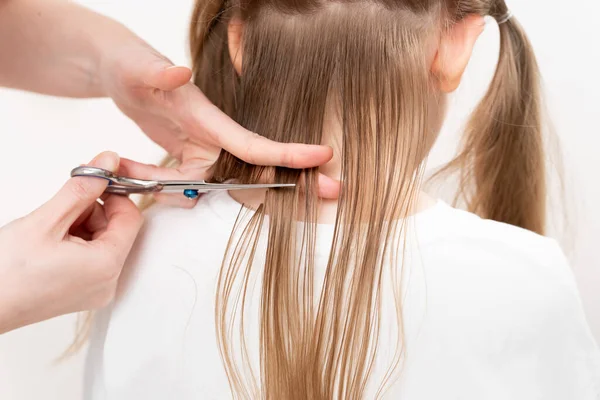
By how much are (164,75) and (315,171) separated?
208 millimetres

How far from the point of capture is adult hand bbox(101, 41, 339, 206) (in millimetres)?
711

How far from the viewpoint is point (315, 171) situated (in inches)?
28.5

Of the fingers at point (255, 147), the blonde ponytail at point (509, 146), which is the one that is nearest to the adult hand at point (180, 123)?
the fingers at point (255, 147)

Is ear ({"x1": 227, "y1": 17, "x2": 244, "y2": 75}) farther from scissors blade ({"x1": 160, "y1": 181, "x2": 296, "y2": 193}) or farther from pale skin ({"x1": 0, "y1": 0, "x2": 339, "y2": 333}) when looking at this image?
scissors blade ({"x1": 160, "y1": 181, "x2": 296, "y2": 193})

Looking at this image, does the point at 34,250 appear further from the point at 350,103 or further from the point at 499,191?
the point at 499,191

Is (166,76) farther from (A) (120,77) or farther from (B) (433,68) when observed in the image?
(B) (433,68)

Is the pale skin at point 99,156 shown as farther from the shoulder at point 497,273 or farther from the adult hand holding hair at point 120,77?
the shoulder at point 497,273

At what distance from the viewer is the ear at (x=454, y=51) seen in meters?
0.75

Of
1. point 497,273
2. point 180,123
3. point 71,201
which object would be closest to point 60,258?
point 71,201

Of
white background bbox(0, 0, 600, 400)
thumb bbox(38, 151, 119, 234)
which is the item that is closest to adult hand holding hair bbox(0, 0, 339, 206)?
thumb bbox(38, 151, 119, 234)

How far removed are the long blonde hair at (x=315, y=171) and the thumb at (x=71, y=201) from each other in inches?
5.9

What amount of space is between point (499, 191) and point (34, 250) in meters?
0.74

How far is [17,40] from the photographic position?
854mm

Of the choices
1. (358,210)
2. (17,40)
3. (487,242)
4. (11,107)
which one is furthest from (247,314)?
(11,107)
